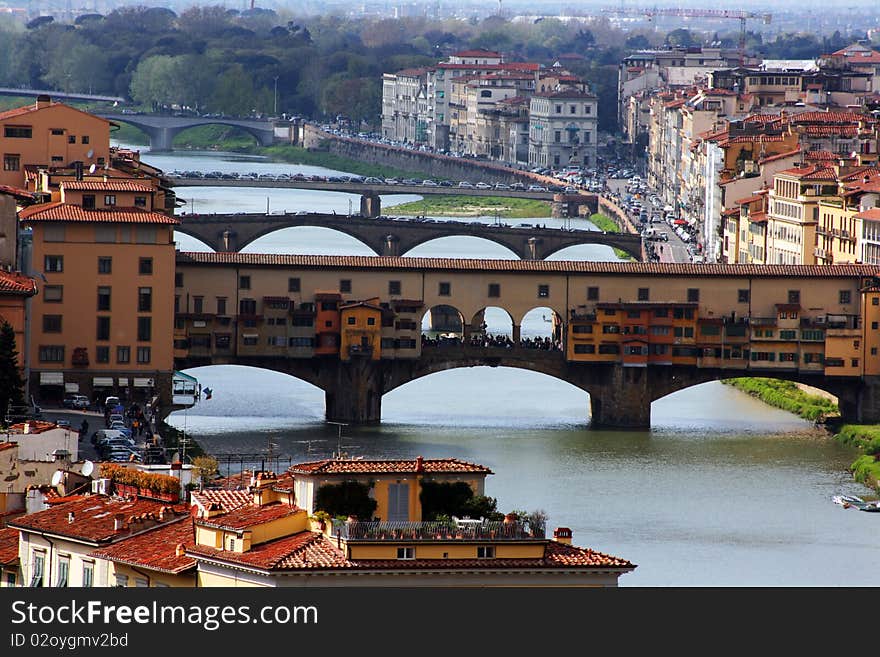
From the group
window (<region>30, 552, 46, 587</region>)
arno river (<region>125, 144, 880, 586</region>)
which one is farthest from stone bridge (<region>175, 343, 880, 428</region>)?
window (<region>30, 552, 46, 587</region>)

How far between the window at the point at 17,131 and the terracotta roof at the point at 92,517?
33.7 metres

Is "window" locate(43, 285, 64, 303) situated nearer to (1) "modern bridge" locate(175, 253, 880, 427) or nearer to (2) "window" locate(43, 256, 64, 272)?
(2) "window" locate(43, 256, 64, 272)

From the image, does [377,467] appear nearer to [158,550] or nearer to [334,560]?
[158,550]

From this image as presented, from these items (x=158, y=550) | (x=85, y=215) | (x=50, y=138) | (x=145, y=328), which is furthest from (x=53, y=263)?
(x=158, y=550)

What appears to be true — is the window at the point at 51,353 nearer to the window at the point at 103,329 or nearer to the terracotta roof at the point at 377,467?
the window at the point at 103,329

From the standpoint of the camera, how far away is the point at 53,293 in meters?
44.4

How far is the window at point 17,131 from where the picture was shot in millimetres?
54312

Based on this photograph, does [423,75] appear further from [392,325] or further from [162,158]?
[392,325]

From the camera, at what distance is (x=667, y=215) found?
87.3m

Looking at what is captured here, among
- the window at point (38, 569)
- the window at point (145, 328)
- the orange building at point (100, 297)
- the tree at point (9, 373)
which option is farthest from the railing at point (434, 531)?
the window at point (145, 328)

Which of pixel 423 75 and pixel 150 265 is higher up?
pixel 423 75

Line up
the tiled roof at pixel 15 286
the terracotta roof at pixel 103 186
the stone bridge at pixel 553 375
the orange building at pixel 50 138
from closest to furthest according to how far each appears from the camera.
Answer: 1. the tiled roof at pixel 15 286
2. the terracotta roof at pixel 103 186
3. the stone bridge at pixel 553 375
4. the orange building at pixel 50 138
